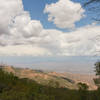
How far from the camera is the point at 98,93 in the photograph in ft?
54.4

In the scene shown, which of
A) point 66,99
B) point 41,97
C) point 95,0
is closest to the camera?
point 95,0

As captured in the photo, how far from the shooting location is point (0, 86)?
60.0ft

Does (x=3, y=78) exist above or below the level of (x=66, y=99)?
above

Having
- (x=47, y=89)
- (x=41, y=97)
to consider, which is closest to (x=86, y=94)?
(x=47, y=89)

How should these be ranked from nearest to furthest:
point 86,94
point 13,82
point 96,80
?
point 86,94
point 13,82
point 96,80

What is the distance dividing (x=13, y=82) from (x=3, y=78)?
201 centimetres

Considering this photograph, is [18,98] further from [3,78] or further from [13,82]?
[3,78]

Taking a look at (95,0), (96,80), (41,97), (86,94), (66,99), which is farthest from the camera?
(96,80)

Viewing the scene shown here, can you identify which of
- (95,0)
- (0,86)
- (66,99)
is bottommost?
(66,99)

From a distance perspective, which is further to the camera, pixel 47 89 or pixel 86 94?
pixel 47 89

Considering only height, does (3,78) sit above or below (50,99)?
above

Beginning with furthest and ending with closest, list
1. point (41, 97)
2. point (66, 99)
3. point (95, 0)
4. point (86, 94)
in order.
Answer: point (86, 94), point (66, 99), point (41, 97), point (95, 0)

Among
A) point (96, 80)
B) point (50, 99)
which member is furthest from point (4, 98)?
point (96, 80)

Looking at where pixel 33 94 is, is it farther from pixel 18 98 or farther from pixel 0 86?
pixel 0 86
